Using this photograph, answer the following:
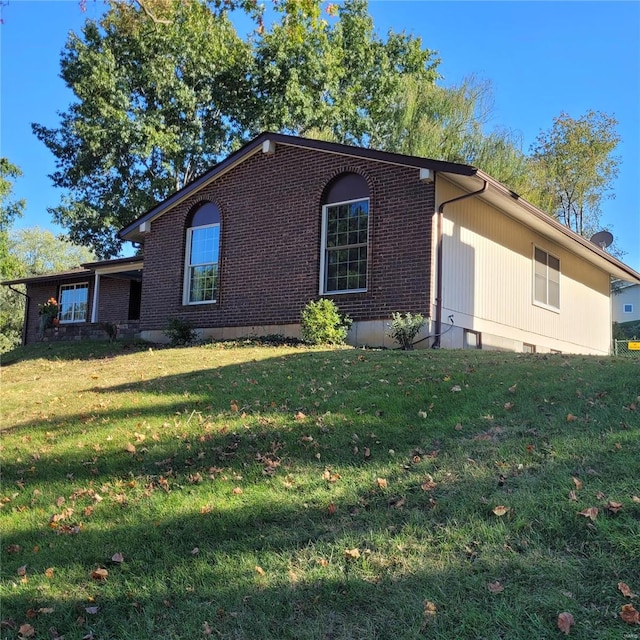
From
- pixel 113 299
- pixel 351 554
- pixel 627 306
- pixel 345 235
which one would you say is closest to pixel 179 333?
pixel 345 235

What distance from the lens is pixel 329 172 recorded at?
1334 centimetres

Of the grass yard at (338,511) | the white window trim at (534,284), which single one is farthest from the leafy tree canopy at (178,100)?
the grass yard at (338,511)

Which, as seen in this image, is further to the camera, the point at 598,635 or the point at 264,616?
the point at 264,616

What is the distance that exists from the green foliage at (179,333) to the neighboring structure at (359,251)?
38 centimetres

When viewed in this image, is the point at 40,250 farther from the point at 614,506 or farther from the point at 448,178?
the point at 614,506

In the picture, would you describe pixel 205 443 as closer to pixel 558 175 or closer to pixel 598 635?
pixel 598 635

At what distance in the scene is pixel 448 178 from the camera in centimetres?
1209

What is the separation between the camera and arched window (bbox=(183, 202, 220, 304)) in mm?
15203

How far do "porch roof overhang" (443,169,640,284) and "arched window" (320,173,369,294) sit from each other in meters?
1.98

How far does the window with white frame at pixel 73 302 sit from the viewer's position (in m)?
24.3

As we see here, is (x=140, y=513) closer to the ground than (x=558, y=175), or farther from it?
closer to the ground

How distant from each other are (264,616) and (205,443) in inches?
107

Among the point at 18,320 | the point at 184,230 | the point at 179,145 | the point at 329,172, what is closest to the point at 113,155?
the point at 179,145

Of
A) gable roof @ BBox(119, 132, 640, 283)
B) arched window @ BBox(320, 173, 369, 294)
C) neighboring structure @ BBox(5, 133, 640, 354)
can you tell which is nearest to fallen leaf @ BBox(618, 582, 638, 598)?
neighboring structure @ BBox(5, 133, 640, 354)
